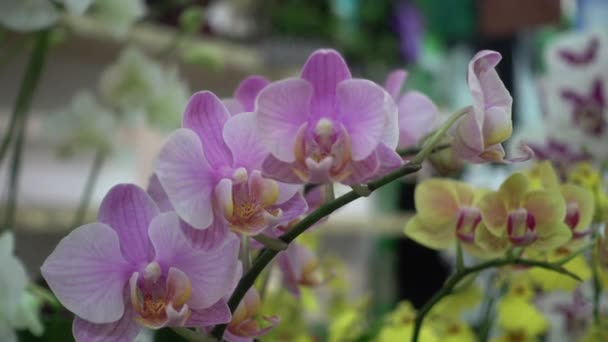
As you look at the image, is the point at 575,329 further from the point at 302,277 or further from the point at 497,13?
the point at 497,13

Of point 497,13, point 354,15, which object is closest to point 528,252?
point 497,13

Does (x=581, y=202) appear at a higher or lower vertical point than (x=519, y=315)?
higher

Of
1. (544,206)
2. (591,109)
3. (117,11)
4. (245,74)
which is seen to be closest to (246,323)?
(544,206)

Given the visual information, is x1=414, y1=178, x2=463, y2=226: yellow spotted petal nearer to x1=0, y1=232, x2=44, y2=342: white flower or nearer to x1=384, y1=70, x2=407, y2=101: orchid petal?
x1=384, y1=70, x2=407, y2=101: orchid petal

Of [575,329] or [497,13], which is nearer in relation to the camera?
[575,329]

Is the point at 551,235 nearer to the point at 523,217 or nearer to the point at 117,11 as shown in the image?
the point at 523,217
